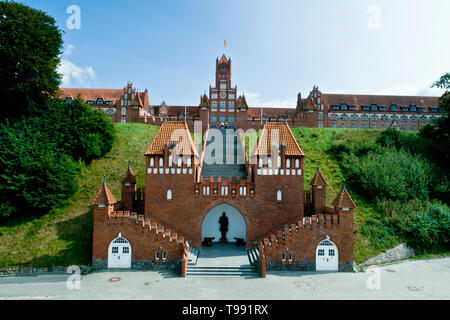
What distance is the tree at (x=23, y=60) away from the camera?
25297mm

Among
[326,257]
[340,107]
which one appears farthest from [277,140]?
[340,107]

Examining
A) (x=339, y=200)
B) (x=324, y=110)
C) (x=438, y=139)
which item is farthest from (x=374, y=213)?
(x=324, y=110)

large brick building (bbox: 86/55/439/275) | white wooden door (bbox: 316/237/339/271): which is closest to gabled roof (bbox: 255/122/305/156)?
large brick building (bbox: 86/55/439/275)

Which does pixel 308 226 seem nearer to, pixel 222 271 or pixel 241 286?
pixel 241 286

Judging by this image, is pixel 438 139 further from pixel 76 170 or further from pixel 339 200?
pixel 76 170

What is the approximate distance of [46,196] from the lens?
812 inches

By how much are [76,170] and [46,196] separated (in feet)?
12.6

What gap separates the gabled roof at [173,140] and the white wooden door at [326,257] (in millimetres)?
11269

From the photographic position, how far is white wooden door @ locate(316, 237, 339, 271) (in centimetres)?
1711

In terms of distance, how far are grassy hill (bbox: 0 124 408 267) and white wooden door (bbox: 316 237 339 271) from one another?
2481mm

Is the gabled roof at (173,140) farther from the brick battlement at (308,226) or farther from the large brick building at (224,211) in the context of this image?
the brick battlement at (308,226)

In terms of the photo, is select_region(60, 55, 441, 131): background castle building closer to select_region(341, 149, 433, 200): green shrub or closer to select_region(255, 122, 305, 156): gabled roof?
select_region(341, 149, 433, 200): green shrub

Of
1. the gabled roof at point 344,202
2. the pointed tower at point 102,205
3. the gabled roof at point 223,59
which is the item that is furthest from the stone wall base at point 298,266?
the gabled roof at point 223,59

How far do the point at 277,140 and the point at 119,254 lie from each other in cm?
1419
